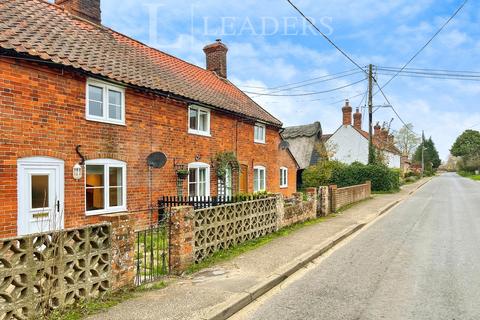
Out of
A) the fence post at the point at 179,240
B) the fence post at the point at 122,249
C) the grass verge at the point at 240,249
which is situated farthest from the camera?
the grass verge at the point at 240,249

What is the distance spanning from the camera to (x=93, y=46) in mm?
11320

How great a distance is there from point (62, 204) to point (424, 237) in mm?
10152

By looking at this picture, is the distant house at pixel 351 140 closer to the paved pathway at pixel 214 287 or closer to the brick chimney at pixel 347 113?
the brick chimney at pixel 347 113

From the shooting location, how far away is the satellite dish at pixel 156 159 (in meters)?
11.3

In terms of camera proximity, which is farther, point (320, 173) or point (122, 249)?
point (320, 173)

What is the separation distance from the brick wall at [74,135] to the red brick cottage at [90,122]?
25 mm

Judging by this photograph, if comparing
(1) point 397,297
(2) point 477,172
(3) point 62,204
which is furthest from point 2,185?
(2) point 477,172

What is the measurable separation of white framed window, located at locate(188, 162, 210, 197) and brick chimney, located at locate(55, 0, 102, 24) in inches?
276

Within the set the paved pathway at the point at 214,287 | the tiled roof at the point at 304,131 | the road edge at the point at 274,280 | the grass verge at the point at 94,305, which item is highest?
the tiled roof at the point at 304,131

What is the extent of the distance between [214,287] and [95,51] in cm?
882

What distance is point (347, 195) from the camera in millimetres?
18047

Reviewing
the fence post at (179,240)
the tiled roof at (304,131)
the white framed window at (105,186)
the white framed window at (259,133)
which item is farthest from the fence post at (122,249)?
the tiled roof at (304,131)

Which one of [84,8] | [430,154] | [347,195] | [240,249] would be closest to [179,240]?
[240,249]

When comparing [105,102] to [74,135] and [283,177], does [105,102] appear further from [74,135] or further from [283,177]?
[283,177]
